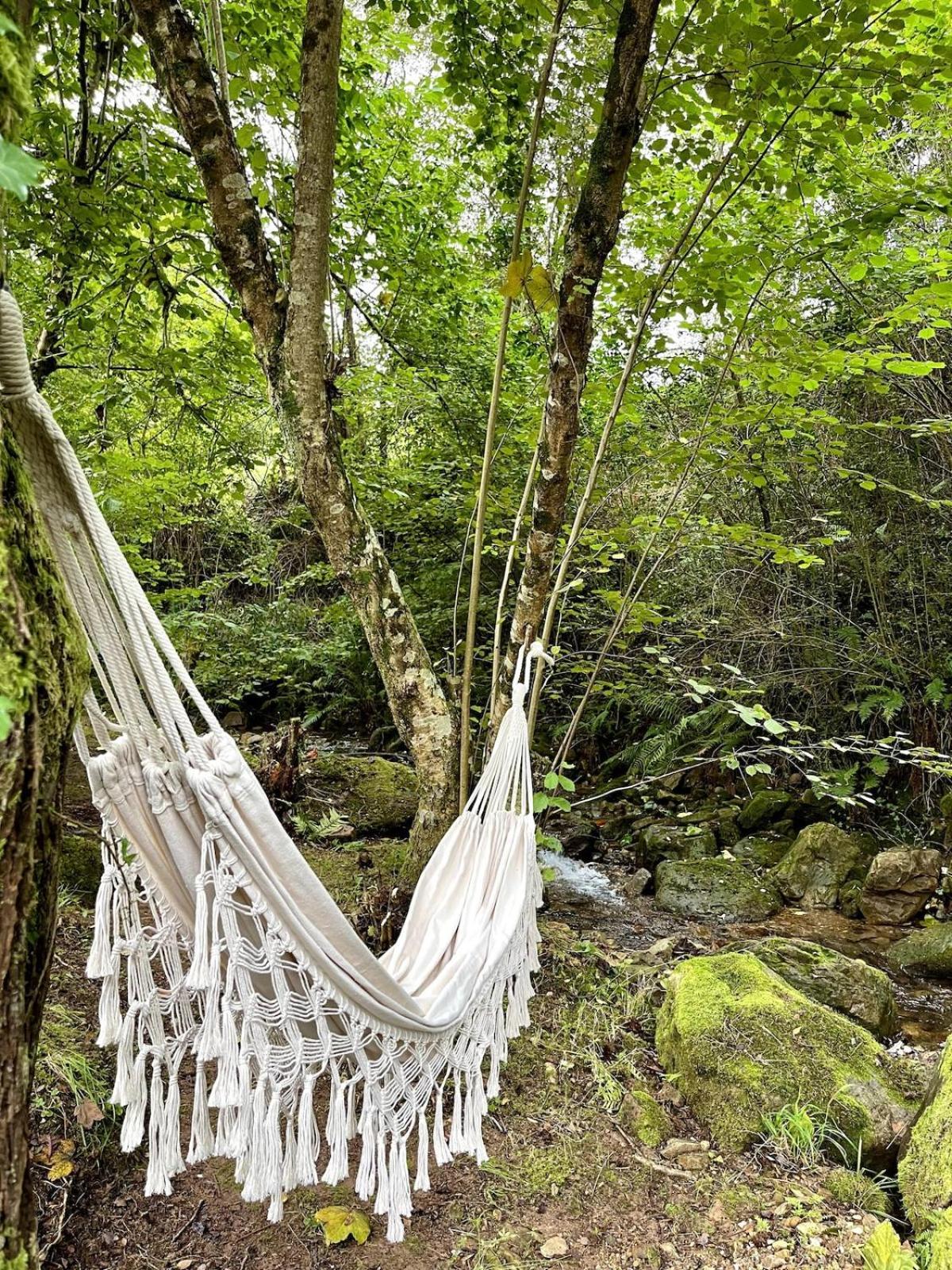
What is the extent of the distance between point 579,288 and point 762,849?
9.47ft

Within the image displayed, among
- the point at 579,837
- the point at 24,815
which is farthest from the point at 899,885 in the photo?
the point at 24,815

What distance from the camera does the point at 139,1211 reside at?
1.24m

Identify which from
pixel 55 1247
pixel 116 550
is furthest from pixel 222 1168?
pixel 116 550

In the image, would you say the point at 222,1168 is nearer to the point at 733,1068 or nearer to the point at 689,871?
the point at 733,1068

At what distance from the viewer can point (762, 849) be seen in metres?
3.56

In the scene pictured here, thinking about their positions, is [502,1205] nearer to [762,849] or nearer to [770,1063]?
[770,1063]

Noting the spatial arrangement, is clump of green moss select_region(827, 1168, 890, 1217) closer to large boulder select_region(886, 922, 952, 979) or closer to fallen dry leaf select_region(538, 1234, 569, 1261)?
fallen dry leaf select_region(538, 1234, 569, 1261)

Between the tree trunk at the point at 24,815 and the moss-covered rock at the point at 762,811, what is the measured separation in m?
3.76

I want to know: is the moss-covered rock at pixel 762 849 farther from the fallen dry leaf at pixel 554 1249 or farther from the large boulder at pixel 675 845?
the fallen dry leaf at pixel 554 1249

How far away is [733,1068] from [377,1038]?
36.2 inches

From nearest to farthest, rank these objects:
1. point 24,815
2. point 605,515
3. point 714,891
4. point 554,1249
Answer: point 24,815 → point 554,1249 → point 714,891 → point 605,515

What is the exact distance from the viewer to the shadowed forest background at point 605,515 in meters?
1.41

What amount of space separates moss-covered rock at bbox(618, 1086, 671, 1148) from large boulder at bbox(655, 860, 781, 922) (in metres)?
1.54

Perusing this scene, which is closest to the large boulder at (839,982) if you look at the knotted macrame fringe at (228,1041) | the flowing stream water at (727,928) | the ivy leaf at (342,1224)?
the flowing stream water at (727,928)
